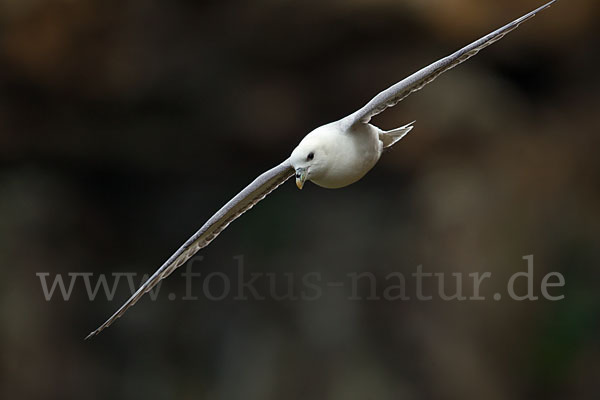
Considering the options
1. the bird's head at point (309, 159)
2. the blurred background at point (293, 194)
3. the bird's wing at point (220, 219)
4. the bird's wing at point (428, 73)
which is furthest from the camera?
the blurred background at point (293, 194)

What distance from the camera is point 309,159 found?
3.61 meters

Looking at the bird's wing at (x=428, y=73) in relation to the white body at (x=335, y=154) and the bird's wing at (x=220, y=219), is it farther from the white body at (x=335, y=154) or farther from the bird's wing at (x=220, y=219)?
the bird's wing at (x=220, y=219)

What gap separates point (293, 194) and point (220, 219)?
3863mm

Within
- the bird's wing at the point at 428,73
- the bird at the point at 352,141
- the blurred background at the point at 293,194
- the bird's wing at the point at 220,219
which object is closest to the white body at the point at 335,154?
the bird at the point at 352,141

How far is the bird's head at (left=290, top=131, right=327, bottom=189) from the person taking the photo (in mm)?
3596

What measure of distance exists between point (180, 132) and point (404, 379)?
2.82m

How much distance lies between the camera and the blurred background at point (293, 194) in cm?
705

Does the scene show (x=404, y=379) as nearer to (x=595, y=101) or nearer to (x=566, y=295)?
(x=566, y=295)

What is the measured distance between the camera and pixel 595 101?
7.45 metres

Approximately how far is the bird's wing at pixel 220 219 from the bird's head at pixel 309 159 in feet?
1.25

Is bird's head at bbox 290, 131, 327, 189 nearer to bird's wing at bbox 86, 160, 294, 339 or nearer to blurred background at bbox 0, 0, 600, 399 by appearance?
bird's wing at bbox 86, 160, 294, 339

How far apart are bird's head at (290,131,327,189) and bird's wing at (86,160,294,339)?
1.25ft

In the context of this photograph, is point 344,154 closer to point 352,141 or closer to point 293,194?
point 352,141

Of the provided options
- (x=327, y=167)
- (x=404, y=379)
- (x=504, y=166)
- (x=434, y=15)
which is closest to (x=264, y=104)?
(x=434, y=15)
